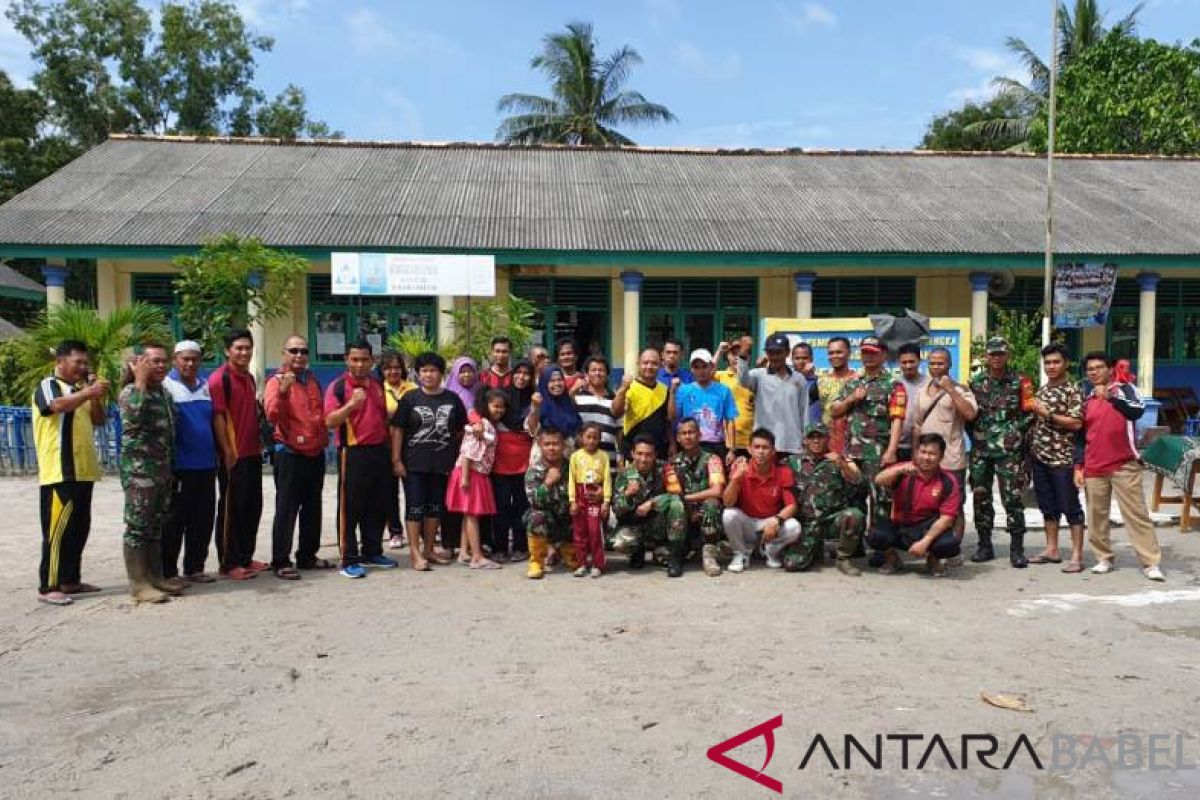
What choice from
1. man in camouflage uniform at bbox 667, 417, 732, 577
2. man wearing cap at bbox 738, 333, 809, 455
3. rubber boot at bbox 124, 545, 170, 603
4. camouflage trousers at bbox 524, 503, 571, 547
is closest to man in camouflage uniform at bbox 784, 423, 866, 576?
man wearing cap at bbox 738, 333, 809, 455

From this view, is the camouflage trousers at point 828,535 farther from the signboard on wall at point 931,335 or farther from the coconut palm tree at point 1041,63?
the coconut palm tree at point 1041,63

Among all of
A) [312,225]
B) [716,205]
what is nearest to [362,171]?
[312,225]

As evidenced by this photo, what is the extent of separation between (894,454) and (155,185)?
44.3ft

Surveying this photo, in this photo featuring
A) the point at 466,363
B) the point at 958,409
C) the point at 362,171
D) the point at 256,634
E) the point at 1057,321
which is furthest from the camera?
the point at 362,171

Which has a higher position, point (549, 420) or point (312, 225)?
point (312, 225)

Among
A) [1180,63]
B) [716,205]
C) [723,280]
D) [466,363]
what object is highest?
[1180,63]

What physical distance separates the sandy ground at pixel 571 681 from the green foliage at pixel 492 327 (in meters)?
5.66

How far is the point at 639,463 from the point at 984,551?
2704 mm

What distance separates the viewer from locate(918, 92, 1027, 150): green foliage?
28.8 metres

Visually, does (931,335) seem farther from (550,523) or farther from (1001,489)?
(550,523)

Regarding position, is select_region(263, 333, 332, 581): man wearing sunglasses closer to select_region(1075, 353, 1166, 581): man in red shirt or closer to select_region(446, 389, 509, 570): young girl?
select_region(446, 389, 509, 570): young girl

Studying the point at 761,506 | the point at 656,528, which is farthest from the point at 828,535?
the point at 656,528

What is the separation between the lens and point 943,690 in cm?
379

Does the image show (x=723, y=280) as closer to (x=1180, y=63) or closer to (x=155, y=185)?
(x=155, y=185)
